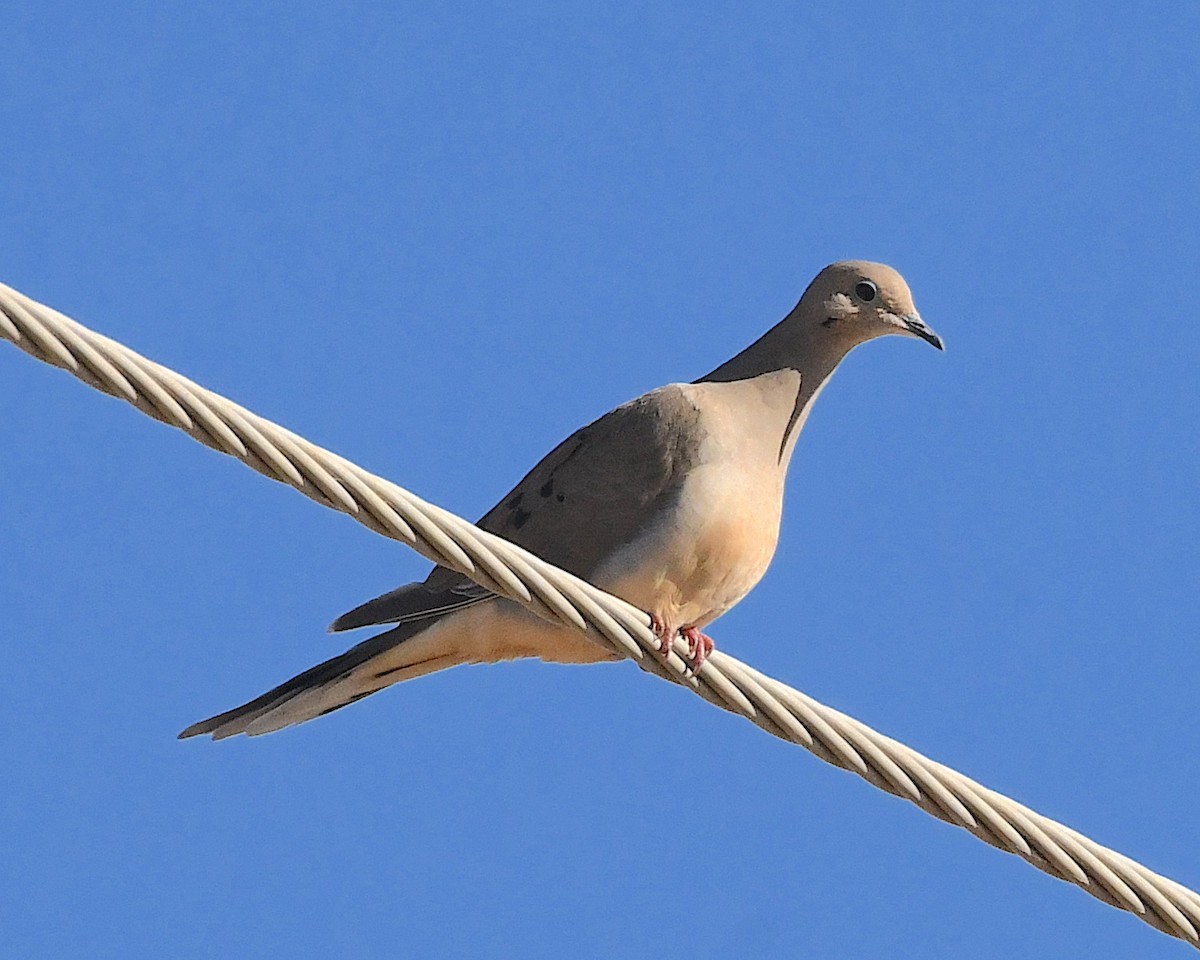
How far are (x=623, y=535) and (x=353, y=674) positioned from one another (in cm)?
87

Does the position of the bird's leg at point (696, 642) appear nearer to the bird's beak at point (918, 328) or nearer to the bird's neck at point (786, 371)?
the bird's neck at point (786, 371)

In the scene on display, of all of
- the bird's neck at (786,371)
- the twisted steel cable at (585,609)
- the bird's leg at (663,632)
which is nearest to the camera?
the twisted steel cable at (585,609)

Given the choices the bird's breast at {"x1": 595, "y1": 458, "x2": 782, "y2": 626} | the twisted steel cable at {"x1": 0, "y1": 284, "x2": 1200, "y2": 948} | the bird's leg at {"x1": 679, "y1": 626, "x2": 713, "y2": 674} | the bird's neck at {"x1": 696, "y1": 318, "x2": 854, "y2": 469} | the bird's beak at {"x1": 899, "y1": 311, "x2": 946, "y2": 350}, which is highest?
the bird's beak at {"x1": 899, "y1": 311, "x2": 946, "y2": 350}

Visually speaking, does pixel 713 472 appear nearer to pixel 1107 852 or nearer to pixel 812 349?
pixel 812 349

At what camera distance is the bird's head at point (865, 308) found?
21.4 ft

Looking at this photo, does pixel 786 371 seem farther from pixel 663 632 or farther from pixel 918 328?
pixel 663 632

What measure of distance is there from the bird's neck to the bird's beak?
0.17 m

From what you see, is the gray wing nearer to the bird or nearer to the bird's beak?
the bird

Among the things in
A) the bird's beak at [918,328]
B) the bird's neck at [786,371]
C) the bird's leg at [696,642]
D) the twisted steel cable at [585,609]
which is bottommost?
the twisted steel cable at [585,609]

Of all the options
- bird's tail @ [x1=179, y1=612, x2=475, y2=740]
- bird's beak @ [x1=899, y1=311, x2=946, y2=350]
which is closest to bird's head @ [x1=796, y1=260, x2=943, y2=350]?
bird's beak @ [x1=899, y1=311, x2=946, y2=350]

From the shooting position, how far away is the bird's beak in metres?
6.53

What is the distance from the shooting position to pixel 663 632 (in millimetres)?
5016

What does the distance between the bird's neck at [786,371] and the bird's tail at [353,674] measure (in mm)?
1138

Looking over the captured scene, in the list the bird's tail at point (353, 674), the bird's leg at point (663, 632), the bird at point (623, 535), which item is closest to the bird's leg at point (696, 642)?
the bird's leg at point (663, 632)
